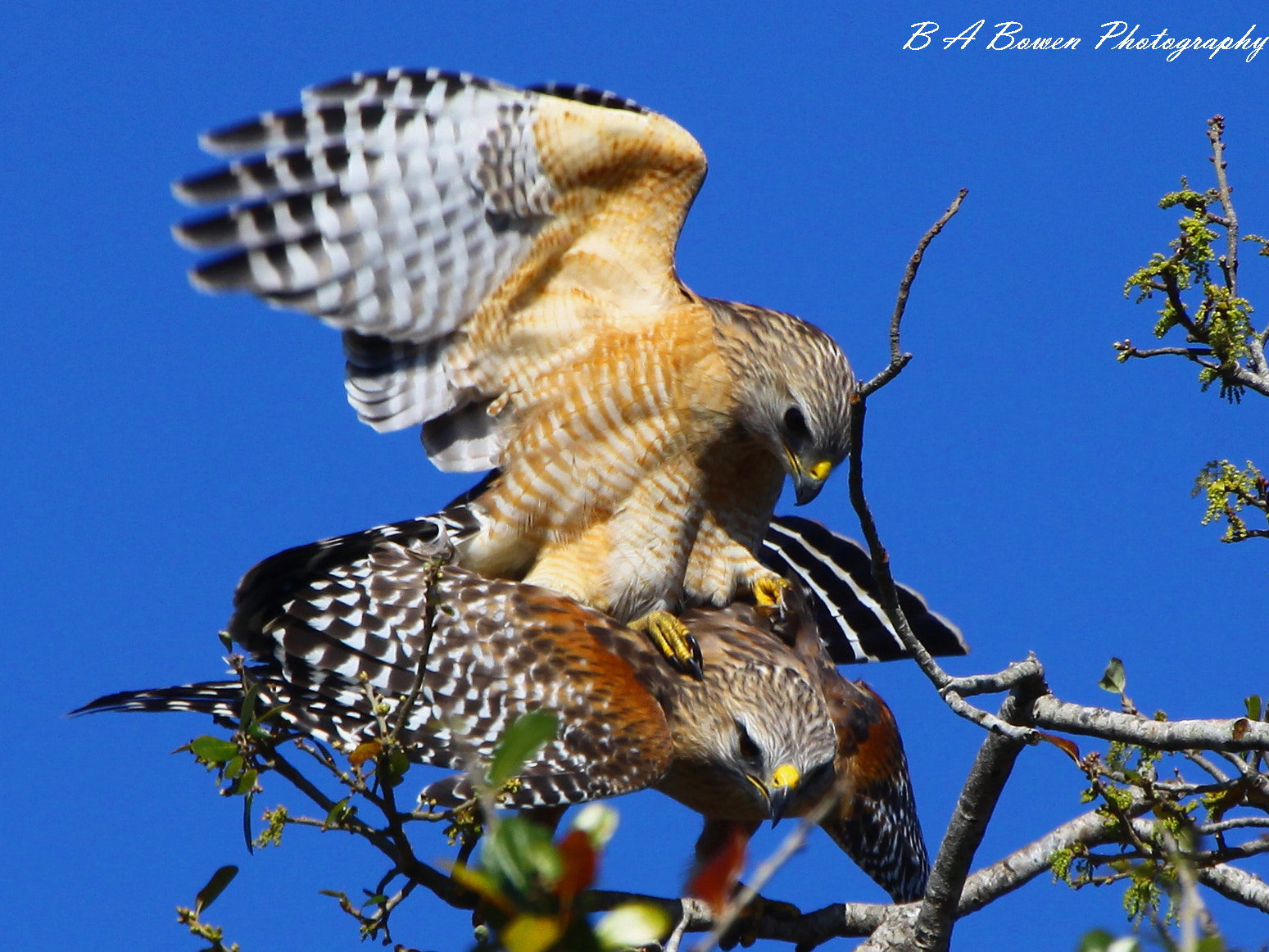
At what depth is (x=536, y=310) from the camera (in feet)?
20.0

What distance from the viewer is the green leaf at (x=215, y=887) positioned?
3447 millimetres

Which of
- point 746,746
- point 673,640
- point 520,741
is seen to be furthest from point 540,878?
point 673,640

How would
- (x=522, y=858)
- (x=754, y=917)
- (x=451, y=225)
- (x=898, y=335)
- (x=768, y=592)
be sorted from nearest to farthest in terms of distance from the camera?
(x=522, y=858), (x=898, y=335), (x=754, y=917), (x=451, y=225), (x=768, y=592)

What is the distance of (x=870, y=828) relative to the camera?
19.8ft

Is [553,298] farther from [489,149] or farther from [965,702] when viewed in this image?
[965,702]

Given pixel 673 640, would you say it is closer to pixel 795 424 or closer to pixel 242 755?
pixel 795 424

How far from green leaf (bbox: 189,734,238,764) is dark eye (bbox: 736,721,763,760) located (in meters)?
2.47

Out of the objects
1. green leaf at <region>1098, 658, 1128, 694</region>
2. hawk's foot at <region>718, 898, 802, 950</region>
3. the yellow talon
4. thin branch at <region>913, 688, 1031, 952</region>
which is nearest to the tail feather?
the yellow talon

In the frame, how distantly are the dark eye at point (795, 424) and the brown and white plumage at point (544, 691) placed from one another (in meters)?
0.96

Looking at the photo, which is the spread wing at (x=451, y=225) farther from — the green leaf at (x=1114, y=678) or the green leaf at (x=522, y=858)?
the green leaf at (x=522, y=858)

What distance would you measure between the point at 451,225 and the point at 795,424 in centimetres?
159

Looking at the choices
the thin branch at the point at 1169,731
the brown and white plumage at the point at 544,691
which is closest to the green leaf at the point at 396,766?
the brown and white plumage at the point at 544,691

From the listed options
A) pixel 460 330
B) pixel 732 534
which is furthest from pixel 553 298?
pixel 732 534

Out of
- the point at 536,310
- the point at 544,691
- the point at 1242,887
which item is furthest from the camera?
the point at 536,310
